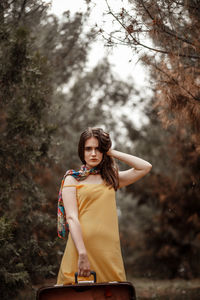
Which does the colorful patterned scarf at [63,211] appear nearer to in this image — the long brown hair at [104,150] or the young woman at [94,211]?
the young woman at [94,211]

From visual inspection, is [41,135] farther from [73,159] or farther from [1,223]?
[73,159]

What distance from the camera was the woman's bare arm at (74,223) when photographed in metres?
2.28

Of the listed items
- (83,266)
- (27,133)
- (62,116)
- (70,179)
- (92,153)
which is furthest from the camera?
(62,116)

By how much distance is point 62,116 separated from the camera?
889 cm

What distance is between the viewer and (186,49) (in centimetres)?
409

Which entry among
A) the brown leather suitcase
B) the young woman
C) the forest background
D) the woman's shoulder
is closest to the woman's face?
the young woman

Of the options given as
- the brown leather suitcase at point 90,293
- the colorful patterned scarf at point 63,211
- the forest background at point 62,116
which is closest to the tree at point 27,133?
the forest background at point 62,116

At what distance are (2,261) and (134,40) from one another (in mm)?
2964

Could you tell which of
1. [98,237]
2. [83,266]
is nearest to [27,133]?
[98,237]

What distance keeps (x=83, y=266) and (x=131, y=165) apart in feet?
2.86

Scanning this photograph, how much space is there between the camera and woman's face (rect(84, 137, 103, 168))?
8.98 feet

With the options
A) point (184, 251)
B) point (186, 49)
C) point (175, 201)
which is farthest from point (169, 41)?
point (184, 251)

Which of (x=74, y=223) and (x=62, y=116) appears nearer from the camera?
(x=74, y=223)

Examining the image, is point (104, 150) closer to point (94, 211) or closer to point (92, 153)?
point (92, 153)
